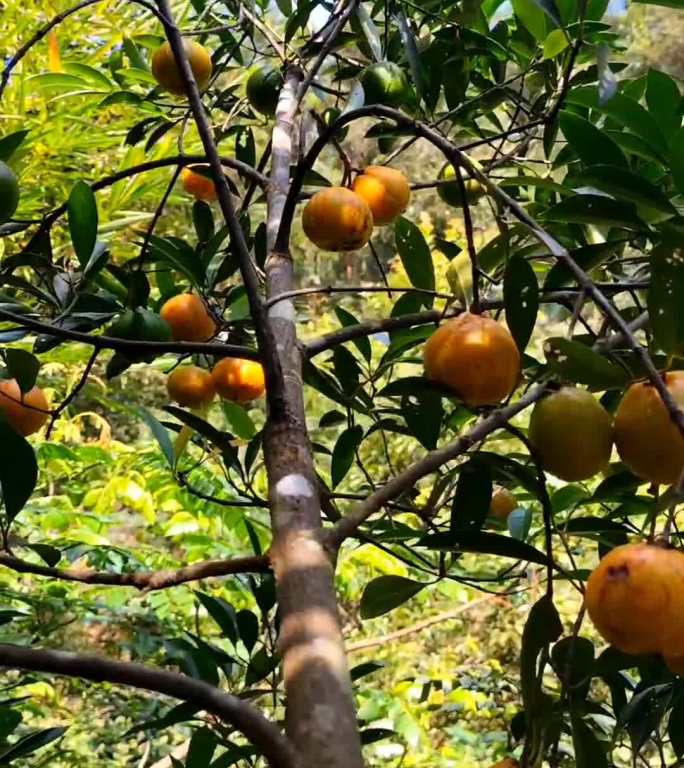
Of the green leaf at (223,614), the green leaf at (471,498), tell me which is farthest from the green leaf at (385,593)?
the green leaf at (223,614)

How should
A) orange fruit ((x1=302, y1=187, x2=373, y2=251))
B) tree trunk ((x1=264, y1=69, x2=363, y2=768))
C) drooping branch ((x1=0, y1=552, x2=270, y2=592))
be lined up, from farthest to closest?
orange fruit ((x1=302, y1=187, x2=373, y2=251))
drooping branch ((x1=0, y1=552, x2=270, y2=592))
tree trunk ((x1=264, y1=69, x2=363, y2=768))

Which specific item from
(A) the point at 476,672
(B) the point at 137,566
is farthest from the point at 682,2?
(A) the point at 476,672

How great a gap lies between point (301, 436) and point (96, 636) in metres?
2.10

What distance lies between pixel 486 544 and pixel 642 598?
169mm

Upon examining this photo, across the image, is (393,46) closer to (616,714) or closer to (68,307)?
(68,307)

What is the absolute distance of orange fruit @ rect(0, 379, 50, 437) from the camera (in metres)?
0.63

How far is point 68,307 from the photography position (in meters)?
0.62

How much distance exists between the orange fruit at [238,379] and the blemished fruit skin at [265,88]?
11.9 inches

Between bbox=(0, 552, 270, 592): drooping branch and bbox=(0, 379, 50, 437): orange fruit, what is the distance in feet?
0.58

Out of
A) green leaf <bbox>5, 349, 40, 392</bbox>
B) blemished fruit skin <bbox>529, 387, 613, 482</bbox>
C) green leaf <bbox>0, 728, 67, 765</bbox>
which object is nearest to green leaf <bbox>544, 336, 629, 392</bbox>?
blemished fruit skin <bbox>529, 387, 613, 482</bbox>

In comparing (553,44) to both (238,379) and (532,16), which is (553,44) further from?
(238,379)

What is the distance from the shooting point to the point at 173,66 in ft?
2.77

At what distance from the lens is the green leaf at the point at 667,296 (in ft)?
1.35

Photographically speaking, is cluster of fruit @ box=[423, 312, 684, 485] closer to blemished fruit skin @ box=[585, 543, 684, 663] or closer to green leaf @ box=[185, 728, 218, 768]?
blemished fruit skin @ box=[585, 543, 684, 663]
